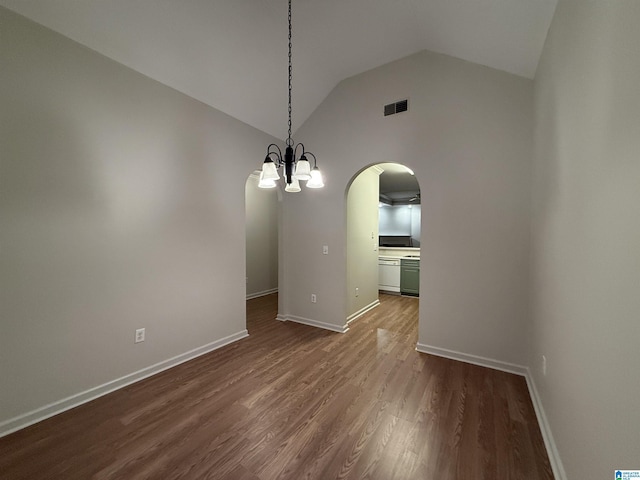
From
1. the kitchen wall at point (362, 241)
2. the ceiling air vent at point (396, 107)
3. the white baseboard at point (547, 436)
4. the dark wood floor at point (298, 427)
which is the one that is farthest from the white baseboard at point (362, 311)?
the ceiling air vent at point (396, 107)

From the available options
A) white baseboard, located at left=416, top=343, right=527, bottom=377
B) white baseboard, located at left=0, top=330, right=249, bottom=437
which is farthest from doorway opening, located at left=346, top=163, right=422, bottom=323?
white baseboard, located at left=0, top=330, right=249, bottom=437

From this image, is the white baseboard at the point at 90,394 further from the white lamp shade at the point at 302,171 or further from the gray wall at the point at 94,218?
the white lamp shade at the point at 302,171

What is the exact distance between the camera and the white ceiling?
2.04 metres

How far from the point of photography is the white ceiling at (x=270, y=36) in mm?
2039

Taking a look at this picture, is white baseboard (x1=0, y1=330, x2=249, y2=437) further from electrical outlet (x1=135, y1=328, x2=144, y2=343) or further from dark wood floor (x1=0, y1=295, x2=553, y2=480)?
electrical outlet (x1=135, y1=328, x2=144, y2=343)

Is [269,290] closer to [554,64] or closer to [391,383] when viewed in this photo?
[391,383]

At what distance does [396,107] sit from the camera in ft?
10.7

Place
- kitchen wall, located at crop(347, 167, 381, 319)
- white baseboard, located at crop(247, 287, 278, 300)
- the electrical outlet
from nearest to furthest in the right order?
the electrical outlet < kitchen wall, located at crop(347, 167, 381, 319) < white baseboard, located at crop(247, 287, 278, 300)

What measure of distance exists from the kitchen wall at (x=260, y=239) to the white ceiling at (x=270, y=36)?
273 cm

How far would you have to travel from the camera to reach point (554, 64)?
5.94 ft

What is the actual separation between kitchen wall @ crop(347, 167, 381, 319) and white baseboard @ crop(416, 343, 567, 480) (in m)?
1.41

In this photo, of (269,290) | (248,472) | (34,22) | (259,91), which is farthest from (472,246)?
(269,290)

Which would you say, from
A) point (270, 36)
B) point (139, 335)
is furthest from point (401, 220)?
point (139, 335)

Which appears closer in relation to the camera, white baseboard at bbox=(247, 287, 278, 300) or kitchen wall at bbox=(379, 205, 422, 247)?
white baseboard at bbox=(247, 287, 278, 300)
